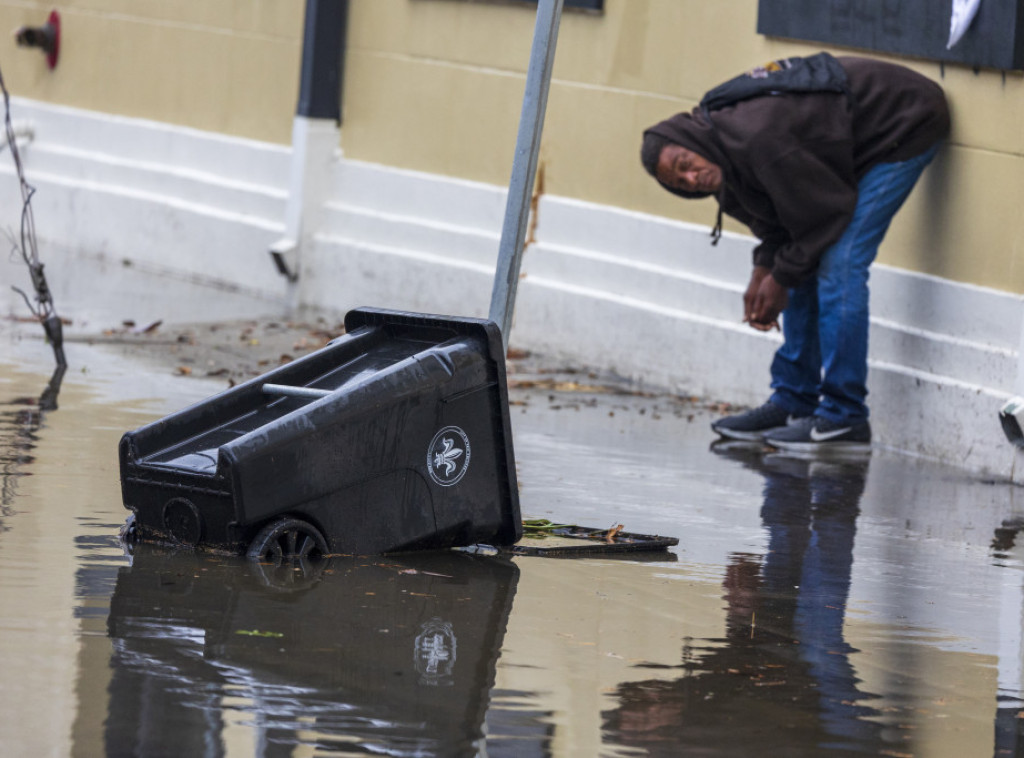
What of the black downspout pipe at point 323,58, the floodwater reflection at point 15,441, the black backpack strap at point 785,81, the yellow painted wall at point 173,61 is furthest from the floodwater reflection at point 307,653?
the yellow painted wall at point 173,61

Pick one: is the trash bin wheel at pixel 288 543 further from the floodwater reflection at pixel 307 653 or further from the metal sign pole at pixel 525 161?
the metal sign pole at pixel 525 161

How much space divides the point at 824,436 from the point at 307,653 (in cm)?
410

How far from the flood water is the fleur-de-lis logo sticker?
26 cm

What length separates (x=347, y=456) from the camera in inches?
209

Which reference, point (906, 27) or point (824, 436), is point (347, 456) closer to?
point (824, 436)

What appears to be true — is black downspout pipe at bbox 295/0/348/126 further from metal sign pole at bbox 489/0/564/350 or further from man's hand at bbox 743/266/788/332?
metal sign pole at bbox 489/0/564/350

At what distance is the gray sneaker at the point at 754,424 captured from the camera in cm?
846

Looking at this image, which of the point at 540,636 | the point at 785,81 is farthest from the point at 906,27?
the point at 540,636

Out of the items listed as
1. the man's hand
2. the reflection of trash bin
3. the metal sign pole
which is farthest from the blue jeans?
the reflection of trash bin

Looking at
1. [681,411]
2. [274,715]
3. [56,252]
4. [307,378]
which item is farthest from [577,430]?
[56,252]

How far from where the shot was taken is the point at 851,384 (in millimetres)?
8133

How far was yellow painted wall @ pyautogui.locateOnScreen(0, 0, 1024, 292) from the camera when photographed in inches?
322

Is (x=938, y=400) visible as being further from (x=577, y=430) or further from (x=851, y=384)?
(x=577, y=430)

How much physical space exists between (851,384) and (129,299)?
5.62 meters
